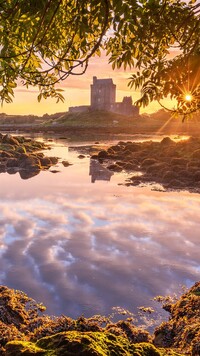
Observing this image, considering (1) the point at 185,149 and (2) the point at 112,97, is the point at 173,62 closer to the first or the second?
(1) the point at 185,149

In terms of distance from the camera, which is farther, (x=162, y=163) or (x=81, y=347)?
(x=162, y=163)

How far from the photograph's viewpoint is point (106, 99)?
142 meters

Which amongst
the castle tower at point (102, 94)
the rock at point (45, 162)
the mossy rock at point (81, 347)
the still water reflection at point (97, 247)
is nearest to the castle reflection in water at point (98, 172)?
the rock at point (45, 162)

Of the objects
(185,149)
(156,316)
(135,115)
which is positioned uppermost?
(135,115)

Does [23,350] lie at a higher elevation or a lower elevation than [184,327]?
higher

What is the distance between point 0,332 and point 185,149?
110ft

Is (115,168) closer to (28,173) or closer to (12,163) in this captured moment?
(28,173)

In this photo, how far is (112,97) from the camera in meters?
142

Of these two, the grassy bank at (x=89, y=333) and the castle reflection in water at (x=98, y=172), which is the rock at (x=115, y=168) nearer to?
the castle reflection in water at (x=98, y=172)

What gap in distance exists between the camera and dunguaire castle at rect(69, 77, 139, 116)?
464ft

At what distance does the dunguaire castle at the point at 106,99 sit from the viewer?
464ft

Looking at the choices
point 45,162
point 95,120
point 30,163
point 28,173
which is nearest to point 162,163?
point 45,162

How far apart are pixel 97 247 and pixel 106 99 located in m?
134

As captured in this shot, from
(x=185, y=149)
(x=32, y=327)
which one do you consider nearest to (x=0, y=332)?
(x=32, y=327)
